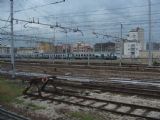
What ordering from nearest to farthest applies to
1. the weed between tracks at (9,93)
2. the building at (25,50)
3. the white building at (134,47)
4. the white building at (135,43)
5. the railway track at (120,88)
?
the railway track at (120,88)
the weed between tracks at (9,93)
the white building at (135,43)
the white building at (134,47)
the building at (25,50)

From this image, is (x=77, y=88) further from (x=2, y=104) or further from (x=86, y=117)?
(x=86, y=117)

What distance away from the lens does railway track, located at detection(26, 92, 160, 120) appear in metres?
13.2

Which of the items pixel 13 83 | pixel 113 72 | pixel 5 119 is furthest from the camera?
pixel 113 72

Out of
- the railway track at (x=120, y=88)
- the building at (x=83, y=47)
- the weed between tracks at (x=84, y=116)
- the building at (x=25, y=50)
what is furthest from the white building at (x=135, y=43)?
the weed between tracks at (x=84, y=116)

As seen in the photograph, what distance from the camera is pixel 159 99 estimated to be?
635 inches

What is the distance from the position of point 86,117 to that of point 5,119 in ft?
9.65

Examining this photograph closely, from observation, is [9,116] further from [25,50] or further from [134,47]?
[25,50]

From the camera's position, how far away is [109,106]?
49.4 ft

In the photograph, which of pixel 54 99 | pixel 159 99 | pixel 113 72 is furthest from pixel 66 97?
pixel 113 72

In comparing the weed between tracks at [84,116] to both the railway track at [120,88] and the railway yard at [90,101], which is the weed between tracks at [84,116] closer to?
the railway yard at [90,101]

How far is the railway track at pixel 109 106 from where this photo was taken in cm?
1317

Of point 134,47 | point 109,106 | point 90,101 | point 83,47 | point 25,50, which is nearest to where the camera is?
point 109,106

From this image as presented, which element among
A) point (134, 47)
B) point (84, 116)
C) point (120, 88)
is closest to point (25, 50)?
point (134, 47)

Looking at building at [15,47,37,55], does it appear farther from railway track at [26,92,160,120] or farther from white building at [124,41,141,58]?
railway track at [26,92,160,120]
